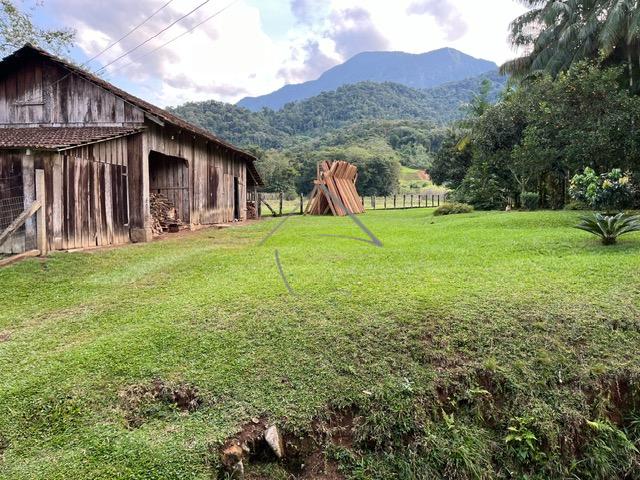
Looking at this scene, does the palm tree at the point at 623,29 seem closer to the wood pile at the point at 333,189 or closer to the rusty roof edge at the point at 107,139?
the wood pile at the point at 333,189

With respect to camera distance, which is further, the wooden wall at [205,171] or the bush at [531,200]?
the bush at [531,200]

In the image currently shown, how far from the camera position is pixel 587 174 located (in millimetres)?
10867

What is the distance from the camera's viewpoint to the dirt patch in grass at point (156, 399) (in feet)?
10.3

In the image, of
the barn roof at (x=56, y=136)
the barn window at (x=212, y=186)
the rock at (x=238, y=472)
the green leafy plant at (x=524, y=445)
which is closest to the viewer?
the rock at (x=238, y=472)

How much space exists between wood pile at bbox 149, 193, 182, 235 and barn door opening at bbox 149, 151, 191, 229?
0.19 meters

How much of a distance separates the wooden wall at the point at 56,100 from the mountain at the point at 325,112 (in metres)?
36.5

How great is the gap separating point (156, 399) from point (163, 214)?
37.6ft

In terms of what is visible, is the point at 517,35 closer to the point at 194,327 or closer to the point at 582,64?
the point at 582,64

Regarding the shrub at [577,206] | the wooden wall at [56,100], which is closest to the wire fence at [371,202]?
the wooden wall at [56,100]

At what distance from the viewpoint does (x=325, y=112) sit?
3388 inches

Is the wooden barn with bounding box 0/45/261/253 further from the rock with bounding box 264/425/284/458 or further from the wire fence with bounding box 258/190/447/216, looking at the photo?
the wire fence with bounding box 258/190/447/216

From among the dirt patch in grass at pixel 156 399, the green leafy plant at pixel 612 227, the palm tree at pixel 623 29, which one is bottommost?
the dirt patch in grass at pixel 156 399

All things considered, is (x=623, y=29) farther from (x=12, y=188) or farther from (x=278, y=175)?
(x=278, y=175)

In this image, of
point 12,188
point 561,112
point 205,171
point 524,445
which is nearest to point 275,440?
point 524,445
